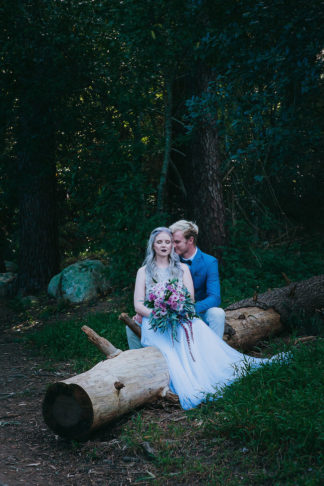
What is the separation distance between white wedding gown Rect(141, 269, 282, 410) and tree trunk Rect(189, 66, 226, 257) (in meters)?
5.18

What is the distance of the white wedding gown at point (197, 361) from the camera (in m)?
5.02

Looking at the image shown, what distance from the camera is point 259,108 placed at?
580 cm

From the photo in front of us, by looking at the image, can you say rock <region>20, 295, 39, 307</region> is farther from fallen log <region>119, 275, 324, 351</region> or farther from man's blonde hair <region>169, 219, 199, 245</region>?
man's blonde hair <region>169, 219, 199, 245</region>

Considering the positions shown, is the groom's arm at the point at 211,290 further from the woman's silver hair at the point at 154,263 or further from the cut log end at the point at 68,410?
the cut log end at the point at 68,410

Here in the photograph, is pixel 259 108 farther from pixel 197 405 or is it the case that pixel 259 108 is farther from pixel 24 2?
pixel 24 2

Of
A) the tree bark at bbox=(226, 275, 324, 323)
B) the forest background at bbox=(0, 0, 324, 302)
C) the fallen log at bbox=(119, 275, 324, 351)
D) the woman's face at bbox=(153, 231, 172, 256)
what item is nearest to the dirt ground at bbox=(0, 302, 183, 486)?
the woman's face at bbox=(153, 231, 172, 256)

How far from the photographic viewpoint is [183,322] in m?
5.34

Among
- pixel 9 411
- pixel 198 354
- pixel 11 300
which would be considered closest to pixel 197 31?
pixel 198 354

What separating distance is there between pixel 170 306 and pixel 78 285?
19.7 ft

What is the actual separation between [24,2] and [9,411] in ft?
24.5

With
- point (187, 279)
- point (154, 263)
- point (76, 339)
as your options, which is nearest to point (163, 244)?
point (154, 263)

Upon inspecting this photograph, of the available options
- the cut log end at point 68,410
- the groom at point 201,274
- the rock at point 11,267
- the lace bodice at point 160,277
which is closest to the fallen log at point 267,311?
the groom at point 201,274

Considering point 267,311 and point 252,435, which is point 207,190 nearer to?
point 267,311

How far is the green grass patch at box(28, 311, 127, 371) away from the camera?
735 cm
